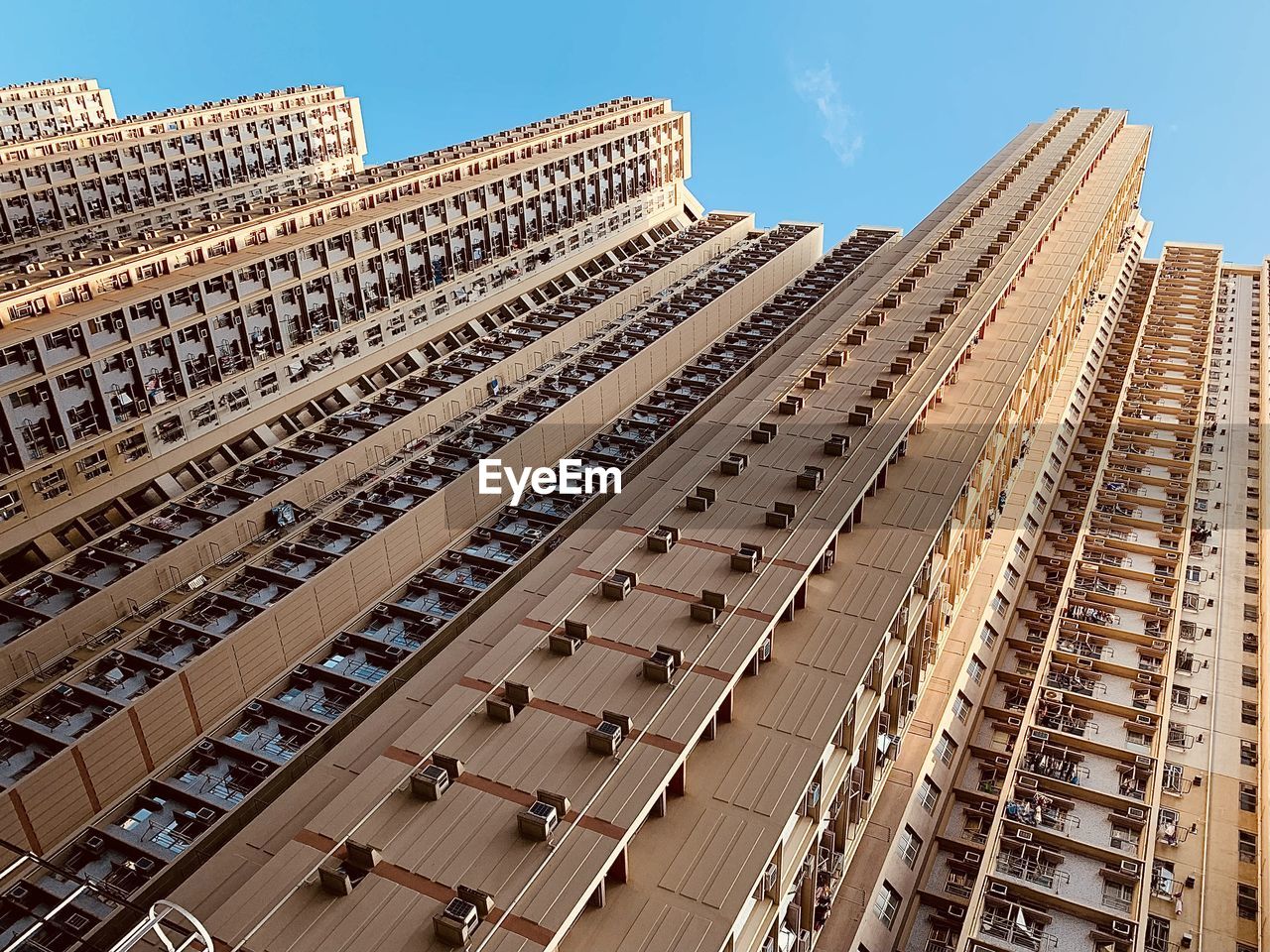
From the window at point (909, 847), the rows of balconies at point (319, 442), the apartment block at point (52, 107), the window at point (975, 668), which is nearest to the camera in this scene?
the window at point (909, 847)

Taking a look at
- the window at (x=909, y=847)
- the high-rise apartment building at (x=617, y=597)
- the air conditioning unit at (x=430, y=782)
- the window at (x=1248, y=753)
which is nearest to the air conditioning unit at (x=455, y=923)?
the high-rise apartment building at (x=617, y=597)

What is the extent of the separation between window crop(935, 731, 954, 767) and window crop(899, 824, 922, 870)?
437cm

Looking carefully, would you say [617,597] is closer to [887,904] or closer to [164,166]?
[887,904]

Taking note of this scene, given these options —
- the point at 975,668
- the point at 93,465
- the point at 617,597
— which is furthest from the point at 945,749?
the point at 93,465

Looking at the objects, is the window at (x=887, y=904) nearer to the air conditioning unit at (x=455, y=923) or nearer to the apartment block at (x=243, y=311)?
the air conditioning unit at (x=455, y=923)

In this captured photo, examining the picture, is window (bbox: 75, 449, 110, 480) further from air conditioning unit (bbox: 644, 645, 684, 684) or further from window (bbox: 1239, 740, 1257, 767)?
window (bbox: 1239, 740, 1257, 767)

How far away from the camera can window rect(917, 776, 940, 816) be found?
132ft

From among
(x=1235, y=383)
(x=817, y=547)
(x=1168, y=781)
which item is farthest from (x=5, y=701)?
(x=1235, y=383)

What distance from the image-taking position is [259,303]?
6700cm

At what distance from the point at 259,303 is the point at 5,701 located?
108 feet

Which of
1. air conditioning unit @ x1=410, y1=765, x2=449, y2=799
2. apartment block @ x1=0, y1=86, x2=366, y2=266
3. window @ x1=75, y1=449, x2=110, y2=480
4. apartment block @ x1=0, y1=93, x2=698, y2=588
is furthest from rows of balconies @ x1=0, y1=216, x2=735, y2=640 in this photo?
air conditioning unit @ x1=410, y1=765, x2=449, y2=799

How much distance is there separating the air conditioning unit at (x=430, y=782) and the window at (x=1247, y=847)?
1244 inches

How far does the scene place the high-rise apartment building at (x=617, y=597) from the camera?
89.5 ft

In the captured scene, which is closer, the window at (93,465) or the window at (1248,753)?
the window at (1248,753)
